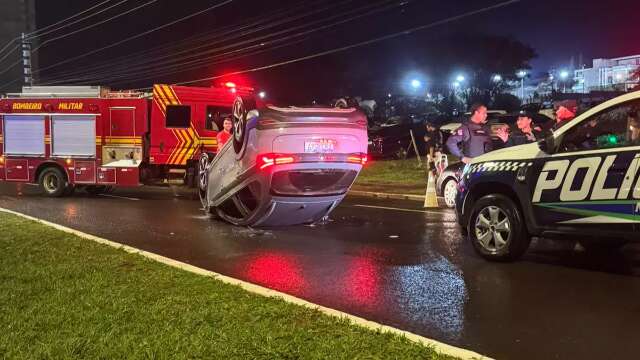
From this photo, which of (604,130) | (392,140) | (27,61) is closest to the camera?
(604,130)

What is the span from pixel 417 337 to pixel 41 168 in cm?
1432

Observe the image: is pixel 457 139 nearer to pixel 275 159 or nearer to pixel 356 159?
pixel 356 159

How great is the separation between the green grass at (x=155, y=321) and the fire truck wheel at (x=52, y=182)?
31.4 ft

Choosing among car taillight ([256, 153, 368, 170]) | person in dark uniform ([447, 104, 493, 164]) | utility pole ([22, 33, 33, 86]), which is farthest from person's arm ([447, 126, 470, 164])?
utility pole ([22, 33, 33, 86])

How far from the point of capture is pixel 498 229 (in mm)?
7238

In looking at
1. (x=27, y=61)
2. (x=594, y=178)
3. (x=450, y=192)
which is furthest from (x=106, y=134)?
(x=27, y=61)

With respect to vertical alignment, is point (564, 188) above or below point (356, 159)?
below

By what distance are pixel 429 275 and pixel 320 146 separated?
256cm

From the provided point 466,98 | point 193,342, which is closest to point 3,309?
point 193,342

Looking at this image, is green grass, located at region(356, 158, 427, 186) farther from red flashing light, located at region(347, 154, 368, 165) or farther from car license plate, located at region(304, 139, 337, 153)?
car license plate, located at region(304, 139, 337, 153)

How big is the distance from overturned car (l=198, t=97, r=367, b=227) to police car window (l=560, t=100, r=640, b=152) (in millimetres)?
3026

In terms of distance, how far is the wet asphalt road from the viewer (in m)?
4.80

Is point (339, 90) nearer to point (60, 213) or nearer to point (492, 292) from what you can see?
point (60, 213)

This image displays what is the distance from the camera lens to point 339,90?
5597 cm
